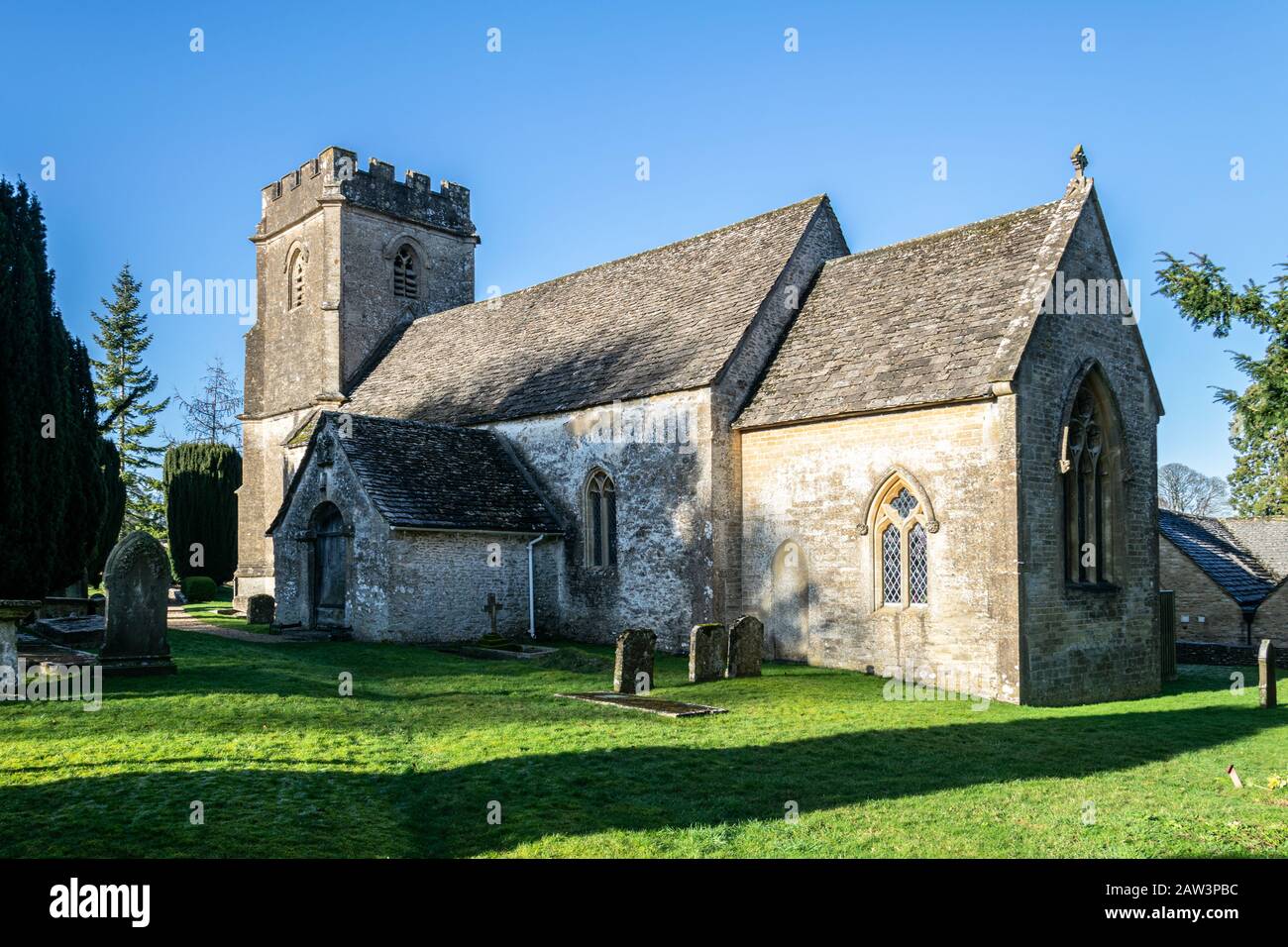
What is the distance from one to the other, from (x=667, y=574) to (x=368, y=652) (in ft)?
20.4

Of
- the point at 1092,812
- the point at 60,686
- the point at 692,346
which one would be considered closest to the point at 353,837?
the point at 1092,812

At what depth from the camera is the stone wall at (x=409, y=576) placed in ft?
66.0

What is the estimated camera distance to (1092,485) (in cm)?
1777

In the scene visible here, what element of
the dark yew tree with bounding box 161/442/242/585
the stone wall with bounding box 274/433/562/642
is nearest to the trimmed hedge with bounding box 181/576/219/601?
the dark yew tree with bounding box 161/442/242/585

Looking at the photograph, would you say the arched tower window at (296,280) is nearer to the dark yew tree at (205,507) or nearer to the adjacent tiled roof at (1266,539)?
the dark yew tree at (205,507)

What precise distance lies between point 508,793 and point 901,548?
10535mm

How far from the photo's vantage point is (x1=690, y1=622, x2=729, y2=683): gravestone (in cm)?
1596

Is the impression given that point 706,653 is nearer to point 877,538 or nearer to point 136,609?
point 877,538

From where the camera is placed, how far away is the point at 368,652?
1838 centimetres

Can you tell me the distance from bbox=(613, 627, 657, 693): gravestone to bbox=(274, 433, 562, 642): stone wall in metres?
7.16

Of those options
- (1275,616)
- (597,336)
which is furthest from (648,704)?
(1275,616)

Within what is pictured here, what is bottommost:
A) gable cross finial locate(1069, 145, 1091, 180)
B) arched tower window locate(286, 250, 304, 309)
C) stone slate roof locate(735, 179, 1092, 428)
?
stone slate roof locate(735, 179, 1092, 428)

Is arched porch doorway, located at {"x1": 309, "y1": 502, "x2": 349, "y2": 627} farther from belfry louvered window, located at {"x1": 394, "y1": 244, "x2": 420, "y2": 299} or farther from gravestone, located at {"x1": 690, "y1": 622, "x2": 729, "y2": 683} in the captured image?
belfry louvered window, located at {"x1": 394, "y1": 244, "x2": 420, "y2": 299}
